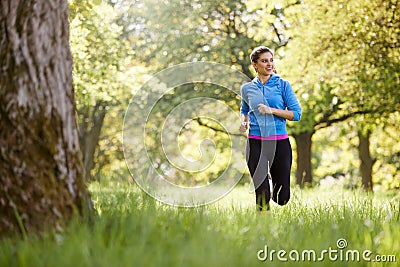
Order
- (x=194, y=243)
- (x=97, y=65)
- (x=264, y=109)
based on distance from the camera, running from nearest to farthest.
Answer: (x=194, y=243), (x=264, y=109), (x=97, y=65)

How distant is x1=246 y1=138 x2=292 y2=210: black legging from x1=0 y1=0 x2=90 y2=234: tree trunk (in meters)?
2.39

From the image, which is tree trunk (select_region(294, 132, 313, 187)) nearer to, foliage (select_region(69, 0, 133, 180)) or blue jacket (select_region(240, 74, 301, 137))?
foliage (select_region(69, 0, 133, 180))

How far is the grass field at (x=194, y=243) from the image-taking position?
2.76 meters

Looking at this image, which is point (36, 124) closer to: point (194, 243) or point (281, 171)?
point (194, 243)

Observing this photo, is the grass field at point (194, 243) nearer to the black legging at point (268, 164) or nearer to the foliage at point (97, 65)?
the black legging at point (268, 164)

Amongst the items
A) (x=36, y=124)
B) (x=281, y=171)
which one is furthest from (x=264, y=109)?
(x=36, y=124)

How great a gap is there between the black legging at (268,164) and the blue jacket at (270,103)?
126mm

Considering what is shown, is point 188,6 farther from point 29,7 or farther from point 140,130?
point 29,7

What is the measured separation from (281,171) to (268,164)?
17 centimetres

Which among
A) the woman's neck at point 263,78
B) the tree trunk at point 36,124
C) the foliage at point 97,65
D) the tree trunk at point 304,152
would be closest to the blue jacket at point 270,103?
the woman's neck at point 263,78

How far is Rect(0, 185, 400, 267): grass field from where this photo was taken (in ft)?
9.05

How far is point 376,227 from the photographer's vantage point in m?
4.35

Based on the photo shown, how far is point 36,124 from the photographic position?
3348 millimetres

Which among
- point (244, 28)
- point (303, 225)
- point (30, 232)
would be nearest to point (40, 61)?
point (30, 232)
